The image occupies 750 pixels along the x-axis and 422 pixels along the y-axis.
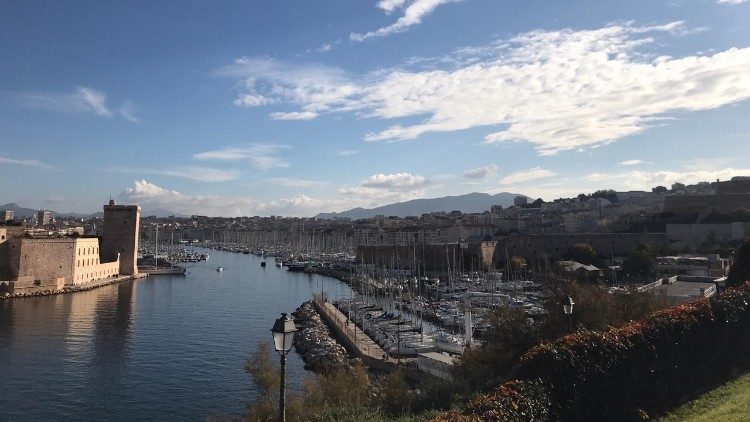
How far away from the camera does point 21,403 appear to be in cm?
1110

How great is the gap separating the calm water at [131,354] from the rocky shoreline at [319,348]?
492 mm

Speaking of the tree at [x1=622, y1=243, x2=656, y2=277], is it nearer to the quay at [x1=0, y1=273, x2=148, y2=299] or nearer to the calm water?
the calm water

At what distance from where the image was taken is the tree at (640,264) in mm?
27825

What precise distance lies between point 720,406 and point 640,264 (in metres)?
26.5

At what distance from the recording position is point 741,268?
8367 millimetres

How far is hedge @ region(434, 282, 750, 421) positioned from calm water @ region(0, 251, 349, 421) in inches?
343

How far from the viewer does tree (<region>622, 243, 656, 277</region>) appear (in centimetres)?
2783

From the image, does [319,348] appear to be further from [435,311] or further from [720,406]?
[720,406]

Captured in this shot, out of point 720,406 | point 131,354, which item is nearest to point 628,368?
point 720,406

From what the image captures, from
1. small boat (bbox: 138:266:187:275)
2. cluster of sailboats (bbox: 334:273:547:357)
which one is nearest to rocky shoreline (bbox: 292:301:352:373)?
cluster of sailboats (bbox: 334:273:547:357)

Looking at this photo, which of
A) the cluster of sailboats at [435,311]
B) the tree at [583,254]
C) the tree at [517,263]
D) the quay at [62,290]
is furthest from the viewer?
the tree at [517,263]

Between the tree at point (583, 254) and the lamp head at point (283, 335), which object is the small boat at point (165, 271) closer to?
the tree at point (583, 254)

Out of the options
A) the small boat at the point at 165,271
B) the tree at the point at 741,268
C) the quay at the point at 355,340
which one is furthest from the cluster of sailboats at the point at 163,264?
the tree at the point at 741,268

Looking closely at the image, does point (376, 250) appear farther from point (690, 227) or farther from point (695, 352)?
point (695, 352)
